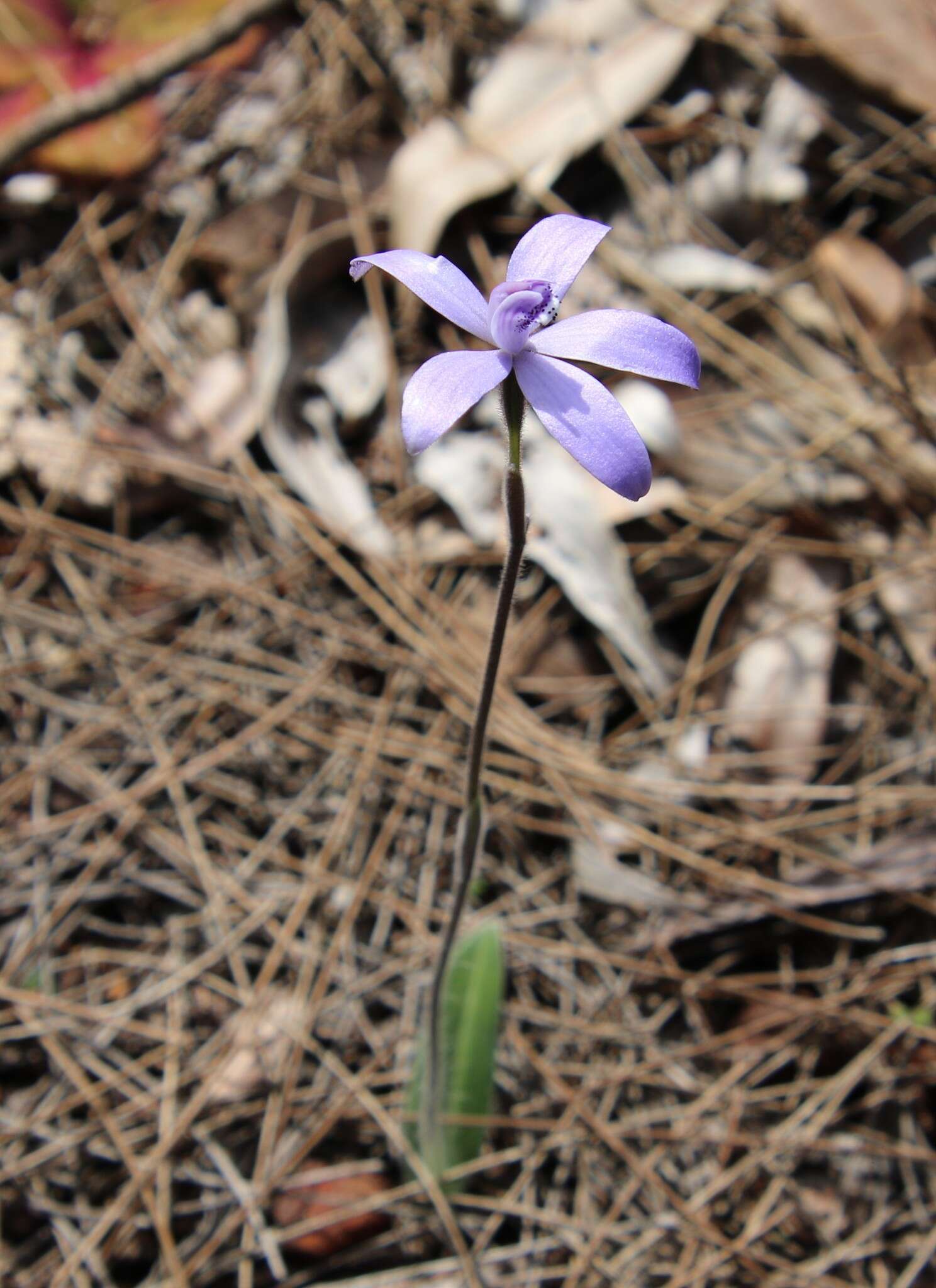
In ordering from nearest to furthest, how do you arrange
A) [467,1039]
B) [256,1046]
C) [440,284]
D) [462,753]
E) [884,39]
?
[440,284], [467,1039], [256,1046], [462,753], [884,39]

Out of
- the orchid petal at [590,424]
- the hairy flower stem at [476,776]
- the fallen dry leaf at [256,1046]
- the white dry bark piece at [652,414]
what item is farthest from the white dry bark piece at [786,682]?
the orchid petal at [590,424]

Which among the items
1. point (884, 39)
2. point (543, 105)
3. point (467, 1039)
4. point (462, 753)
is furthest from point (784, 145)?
point (467, 1039)

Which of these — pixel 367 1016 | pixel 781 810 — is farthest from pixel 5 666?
pixel 781 810

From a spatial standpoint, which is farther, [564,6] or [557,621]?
[564,6]

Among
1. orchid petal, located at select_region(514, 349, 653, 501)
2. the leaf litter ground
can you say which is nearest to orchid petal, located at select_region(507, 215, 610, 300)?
orchid petal, located at select_region(514, 349, 653, 501)

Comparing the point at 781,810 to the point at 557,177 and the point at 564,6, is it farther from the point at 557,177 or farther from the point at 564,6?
the point at 564,6

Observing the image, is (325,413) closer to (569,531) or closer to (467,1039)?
(569,531)
